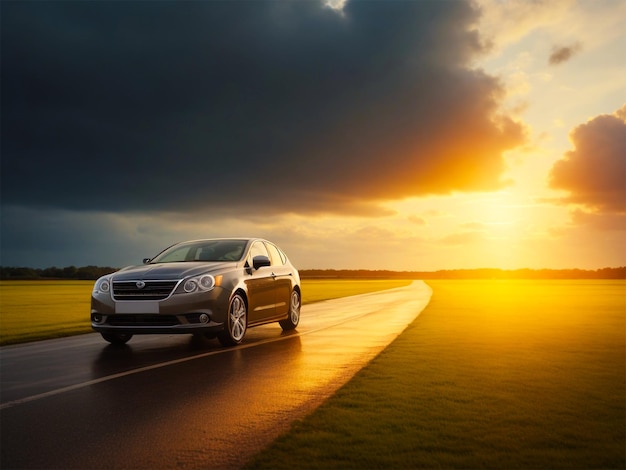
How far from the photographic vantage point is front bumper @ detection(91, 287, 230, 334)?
11.3 meters

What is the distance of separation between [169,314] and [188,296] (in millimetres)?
432

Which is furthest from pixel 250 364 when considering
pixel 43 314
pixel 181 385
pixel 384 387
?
pixel 43 314

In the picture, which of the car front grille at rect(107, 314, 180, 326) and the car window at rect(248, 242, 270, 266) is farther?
the car window at rect(248, 242, 270, 266)

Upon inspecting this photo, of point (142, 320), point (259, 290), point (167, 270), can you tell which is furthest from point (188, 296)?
point (259, 290)

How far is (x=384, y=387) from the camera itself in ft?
24.9

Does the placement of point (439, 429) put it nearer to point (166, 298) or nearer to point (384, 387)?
point (384, 387)

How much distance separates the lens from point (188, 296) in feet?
37.2

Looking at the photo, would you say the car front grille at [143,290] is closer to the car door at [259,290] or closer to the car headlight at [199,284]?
the car headlight at [199,284]

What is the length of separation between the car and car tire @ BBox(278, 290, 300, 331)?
1.80 metres

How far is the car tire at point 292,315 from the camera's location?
15.4 meters

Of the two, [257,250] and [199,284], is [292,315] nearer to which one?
[257,250]

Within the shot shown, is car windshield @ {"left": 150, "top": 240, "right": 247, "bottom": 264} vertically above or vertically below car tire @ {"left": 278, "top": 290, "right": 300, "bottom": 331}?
above

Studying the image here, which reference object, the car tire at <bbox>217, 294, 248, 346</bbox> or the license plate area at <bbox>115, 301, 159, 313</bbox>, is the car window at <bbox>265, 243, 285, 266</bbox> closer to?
the car tire at <bbox>217, 294, 248, 346</bbox>

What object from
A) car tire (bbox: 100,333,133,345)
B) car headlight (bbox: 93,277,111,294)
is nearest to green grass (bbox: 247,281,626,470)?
car headlight (bbox: 93,277,111,294)
